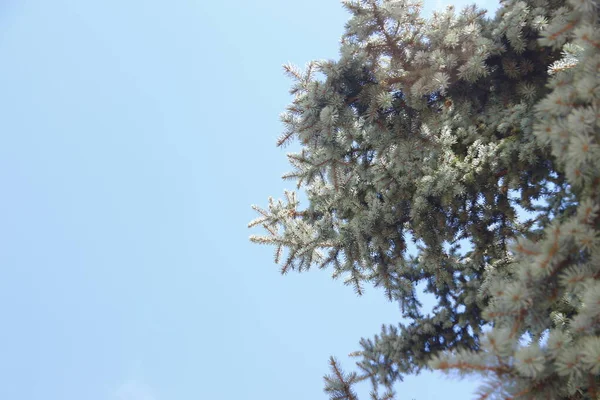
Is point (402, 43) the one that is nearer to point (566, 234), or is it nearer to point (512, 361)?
point (566, 234)

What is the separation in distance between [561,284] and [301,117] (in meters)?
3.00

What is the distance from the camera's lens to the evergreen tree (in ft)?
8.57

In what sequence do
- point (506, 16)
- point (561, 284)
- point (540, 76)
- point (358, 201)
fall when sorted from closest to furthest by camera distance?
1. point (561, 284)
2. point (506, 16)
3. point (540, 76)
4. point (358, 201)

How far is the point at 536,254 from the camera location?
2736mm

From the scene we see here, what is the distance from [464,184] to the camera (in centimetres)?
573

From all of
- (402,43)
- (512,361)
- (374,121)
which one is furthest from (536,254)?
(402,43)

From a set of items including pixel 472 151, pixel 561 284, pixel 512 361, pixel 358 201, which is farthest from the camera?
pixel 358 201

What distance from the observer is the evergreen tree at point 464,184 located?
8.57ft

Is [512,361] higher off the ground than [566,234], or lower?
lower

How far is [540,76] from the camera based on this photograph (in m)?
5.14

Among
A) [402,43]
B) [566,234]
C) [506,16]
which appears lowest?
[566,234]

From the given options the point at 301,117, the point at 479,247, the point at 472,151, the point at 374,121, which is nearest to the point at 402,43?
the point at 374,121

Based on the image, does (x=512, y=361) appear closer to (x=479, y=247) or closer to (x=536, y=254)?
(x=536, y=254)

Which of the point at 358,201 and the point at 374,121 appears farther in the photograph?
the point at 358,201
